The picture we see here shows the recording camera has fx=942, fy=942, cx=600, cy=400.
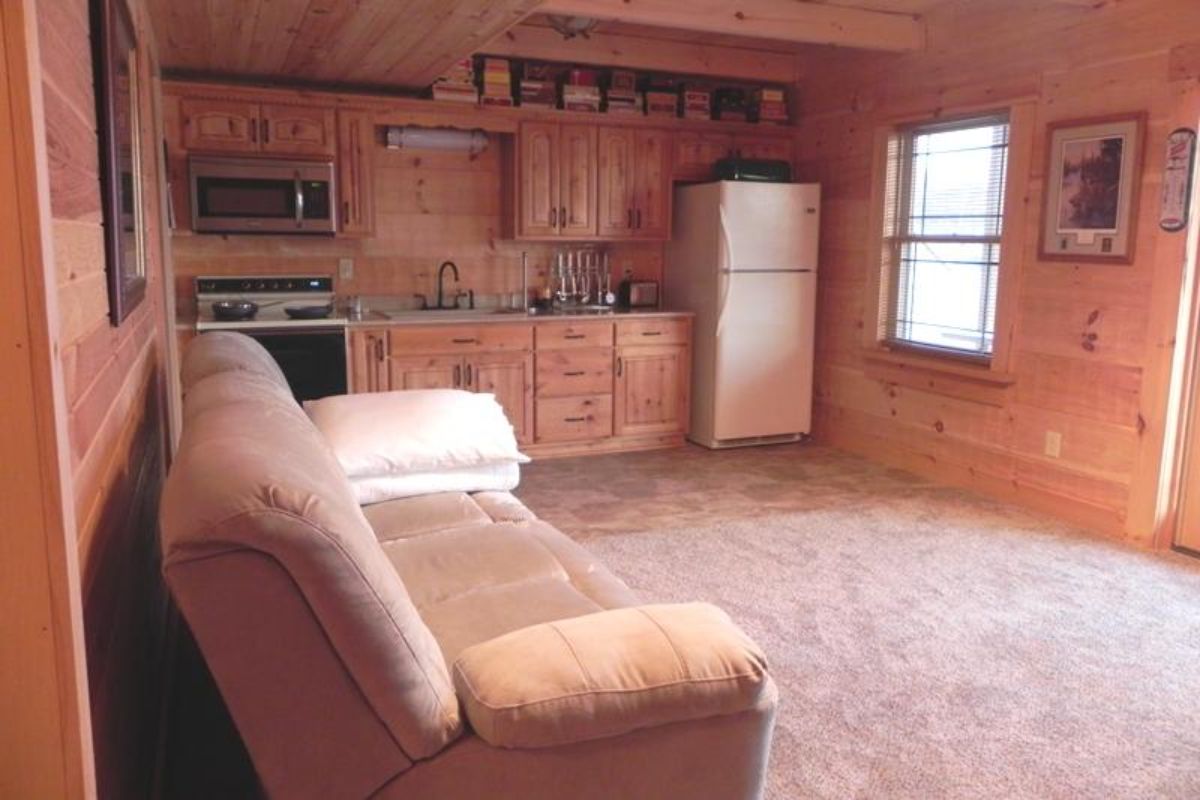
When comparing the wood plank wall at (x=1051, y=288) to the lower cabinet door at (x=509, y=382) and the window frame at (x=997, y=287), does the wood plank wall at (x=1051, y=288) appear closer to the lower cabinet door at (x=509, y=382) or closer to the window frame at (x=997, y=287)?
the window frame at (x=997, y=287)

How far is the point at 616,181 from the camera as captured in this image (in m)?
5.78

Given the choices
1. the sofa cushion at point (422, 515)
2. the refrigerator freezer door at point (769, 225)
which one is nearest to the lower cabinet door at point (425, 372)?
the refrigerator freezer door at point (769, 225)

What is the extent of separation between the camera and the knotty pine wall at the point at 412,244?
528cm

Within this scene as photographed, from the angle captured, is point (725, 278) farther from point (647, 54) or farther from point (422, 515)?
point (422, 515)

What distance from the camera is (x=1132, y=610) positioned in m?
3.32

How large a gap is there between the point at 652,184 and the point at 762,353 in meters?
1.26

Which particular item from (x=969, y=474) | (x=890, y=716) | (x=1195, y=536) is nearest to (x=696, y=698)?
(x=890, y=716)

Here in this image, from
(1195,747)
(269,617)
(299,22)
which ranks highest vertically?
(299,22)

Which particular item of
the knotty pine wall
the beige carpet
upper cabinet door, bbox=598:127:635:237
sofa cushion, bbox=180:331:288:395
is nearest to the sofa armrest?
the beige carpet

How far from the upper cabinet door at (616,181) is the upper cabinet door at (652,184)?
43mm

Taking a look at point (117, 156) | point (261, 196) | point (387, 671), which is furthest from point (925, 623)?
point (261, 196)

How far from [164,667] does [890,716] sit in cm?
194

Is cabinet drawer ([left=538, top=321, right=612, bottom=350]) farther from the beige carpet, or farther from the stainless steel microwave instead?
the stainless steel microwave

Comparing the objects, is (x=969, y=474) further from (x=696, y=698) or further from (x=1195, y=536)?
(x=696, y=698)
